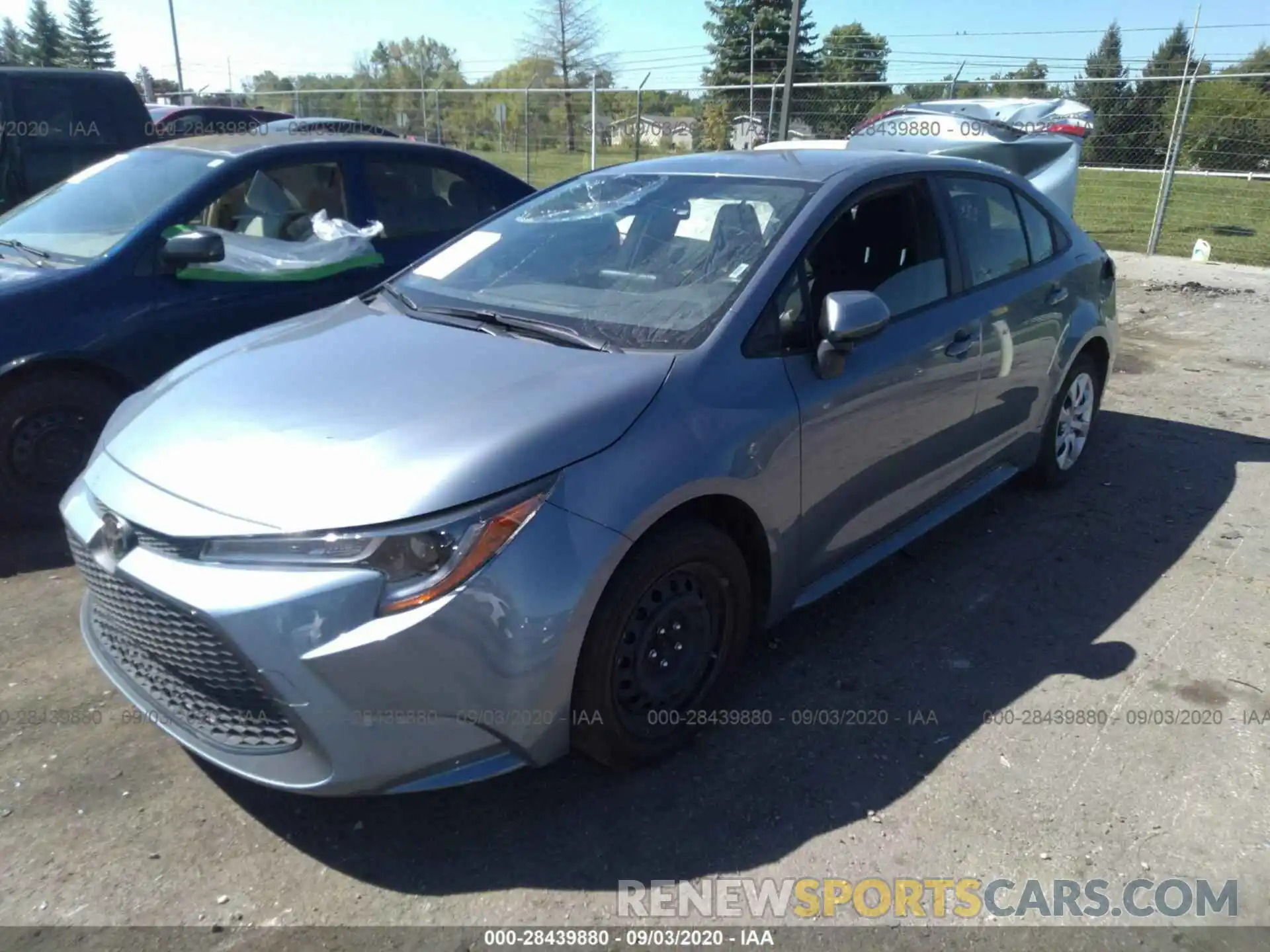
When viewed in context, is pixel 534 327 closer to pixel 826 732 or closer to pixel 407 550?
pixel 407 550

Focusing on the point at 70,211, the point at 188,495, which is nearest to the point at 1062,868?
the point at 188,495

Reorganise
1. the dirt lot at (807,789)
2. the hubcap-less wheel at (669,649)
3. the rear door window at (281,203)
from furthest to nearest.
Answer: the rear door window at (281,203) → the hubcap-less wheel at (669,649) → the dirt lot at (807,789)

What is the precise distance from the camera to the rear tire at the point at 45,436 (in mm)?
4297

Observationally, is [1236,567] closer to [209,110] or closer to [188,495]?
[188,495]

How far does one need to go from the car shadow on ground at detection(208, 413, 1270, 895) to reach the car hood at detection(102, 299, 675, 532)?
954mm

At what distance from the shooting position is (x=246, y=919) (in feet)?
7.75

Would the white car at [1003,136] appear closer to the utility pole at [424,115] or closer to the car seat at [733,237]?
the car seat at [733,237]

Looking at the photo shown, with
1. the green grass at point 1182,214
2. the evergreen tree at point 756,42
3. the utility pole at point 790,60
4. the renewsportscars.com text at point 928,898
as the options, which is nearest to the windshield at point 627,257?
the renewsportscars.com text at point 928,898

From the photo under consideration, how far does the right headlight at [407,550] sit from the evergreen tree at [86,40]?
6877 cm

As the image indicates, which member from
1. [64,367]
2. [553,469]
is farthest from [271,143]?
[553,469]

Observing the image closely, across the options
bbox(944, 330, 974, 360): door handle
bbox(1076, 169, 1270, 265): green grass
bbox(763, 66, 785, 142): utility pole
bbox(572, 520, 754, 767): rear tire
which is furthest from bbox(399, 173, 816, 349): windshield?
bbox(763, 66, 785, 142): utility pole

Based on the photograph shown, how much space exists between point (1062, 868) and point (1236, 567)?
7.72 feet

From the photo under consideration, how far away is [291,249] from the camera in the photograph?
16.8 feet

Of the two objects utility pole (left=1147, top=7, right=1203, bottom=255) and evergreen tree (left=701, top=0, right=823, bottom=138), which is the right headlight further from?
evergreen tree (left=701, top=0, right=823, bottom=138)
